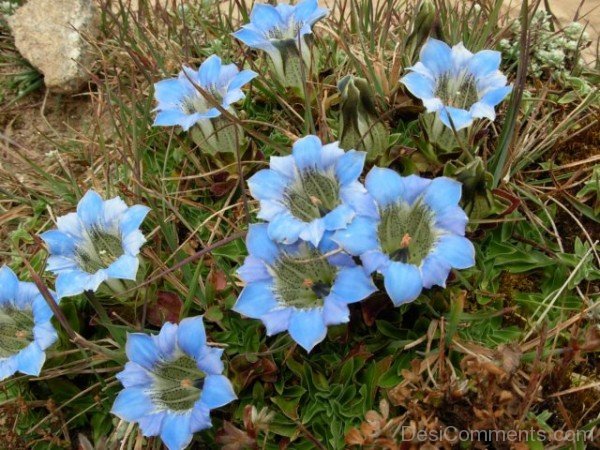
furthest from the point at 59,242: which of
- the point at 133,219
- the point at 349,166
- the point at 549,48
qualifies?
the point at 549,48

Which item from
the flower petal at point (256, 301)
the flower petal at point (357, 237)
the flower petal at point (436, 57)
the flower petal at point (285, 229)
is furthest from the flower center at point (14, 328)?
the flower petal at point (436, 57)

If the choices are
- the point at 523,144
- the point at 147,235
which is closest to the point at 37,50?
the point at 147,235

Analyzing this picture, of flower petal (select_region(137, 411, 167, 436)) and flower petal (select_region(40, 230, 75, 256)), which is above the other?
flower petal (select_region(40, 230, 75, 256))

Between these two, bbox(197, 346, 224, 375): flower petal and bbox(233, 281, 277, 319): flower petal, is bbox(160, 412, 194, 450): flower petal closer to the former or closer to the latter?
bbox(197, 346, 224, 375): flower petal

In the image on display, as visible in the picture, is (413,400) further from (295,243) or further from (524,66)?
(524,66)

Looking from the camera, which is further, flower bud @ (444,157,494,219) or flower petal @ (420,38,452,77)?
flower petal @ (420,38,452,77)

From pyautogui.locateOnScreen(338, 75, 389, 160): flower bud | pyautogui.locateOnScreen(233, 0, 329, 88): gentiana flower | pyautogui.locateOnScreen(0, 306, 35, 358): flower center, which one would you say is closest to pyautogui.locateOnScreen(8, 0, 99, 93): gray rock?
pyautogui.locateOnScreen(233, 0, 329, 88): gentiana flower
